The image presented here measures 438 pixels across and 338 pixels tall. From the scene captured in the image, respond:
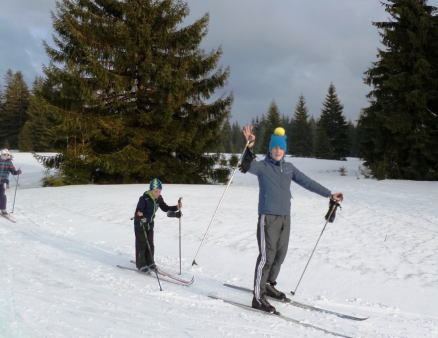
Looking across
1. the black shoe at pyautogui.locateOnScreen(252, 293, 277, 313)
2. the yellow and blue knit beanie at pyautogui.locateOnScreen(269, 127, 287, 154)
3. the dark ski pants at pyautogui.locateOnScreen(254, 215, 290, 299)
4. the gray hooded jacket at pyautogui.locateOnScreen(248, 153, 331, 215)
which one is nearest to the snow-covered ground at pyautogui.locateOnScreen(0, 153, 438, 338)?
the black shoe at pyautogui.locateOnScreen(252, 293, 277, 313)

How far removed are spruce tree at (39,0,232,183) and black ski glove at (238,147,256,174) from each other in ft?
45.3

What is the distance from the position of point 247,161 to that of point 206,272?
291cm

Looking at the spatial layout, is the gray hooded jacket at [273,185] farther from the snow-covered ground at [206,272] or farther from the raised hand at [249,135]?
the snow-covered ground at [206,272]

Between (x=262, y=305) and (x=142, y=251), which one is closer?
(x=262, y=305)

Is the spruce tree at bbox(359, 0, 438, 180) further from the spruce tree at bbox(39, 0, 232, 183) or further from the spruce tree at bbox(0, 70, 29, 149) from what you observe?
the spruce tree at bbox(0, 70, 29, 149)

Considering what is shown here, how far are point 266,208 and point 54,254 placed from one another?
4.83 metres

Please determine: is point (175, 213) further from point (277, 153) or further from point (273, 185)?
point (277, 153)

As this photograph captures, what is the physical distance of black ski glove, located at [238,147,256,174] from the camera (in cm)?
453

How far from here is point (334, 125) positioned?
54.3 metres

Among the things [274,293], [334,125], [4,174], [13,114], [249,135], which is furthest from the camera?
[13,114]

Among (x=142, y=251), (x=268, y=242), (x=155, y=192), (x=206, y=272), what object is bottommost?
(x=206, y=272)

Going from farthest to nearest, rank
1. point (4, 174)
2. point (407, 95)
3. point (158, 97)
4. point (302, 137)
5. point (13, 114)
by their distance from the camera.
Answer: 1. point (302, 137)
2. point (13, 114)
3. point (407, 95)
4. point (158, 97)
5. point (4, 174)

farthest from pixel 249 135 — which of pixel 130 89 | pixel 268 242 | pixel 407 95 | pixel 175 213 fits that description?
pixel 407 95

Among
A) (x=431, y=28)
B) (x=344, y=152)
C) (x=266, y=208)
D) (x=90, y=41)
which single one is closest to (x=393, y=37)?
(x=431, y=28)
